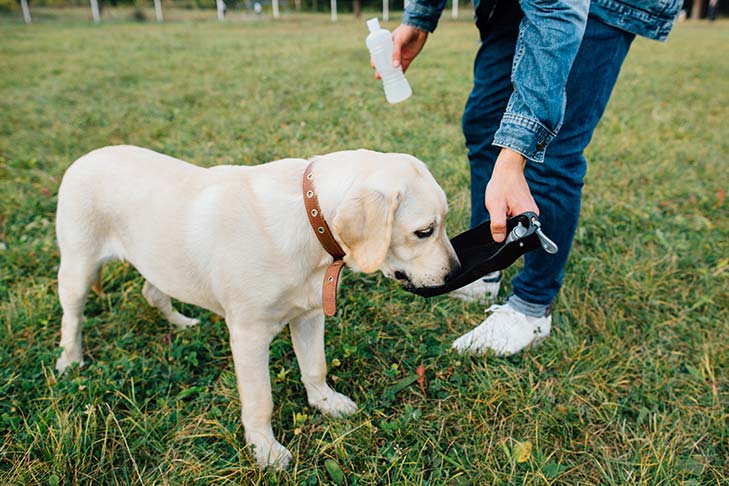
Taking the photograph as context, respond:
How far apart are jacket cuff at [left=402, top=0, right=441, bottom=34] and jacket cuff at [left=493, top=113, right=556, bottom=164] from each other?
118cm

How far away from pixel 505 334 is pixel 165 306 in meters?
1.82

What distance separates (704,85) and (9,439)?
10333 millimetres

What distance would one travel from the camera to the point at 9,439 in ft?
6.75

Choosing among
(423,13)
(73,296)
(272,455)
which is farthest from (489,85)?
(73,296)

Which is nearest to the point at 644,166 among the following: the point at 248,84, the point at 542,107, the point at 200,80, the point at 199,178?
the point at 542,107

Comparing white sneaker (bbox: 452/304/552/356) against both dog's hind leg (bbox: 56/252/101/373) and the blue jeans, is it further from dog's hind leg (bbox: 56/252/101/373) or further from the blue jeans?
dog's hind leg (bbox: 56/252/101/373)

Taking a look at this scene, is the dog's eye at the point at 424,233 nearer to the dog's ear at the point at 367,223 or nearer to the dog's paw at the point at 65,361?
the dog's ear at the point at 367,223

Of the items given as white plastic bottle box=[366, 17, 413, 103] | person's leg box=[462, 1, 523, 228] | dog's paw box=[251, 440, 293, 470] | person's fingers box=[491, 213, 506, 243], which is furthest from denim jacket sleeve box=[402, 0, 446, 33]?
dog's paw box=[251, 440, 293, 470]

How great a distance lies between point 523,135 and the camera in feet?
5.88

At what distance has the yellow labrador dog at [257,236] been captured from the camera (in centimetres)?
182

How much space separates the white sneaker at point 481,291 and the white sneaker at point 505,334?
0.29 meters

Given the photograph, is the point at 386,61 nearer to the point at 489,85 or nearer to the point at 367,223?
the point at 489,85

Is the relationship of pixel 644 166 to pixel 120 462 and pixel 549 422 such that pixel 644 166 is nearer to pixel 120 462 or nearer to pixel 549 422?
pixel 549 422

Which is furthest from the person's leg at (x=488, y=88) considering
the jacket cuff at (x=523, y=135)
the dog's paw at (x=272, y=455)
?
the dog's paw at (x=272, y=455)
